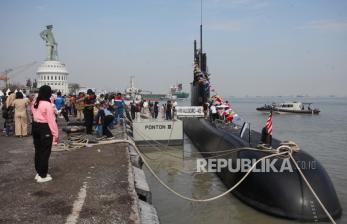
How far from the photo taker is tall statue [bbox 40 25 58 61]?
86.8 metres

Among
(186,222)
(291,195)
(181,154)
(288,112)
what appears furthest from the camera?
(288,112)

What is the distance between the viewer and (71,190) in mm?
6523

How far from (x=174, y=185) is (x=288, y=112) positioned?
51.9m

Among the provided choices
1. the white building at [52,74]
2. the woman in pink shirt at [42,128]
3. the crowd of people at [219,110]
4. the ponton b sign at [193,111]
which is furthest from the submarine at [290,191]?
the white building at [52,74]

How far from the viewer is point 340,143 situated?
24.7 meters

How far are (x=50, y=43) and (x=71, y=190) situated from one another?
87750mm

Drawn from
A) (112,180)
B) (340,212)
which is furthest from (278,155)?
(112,180)

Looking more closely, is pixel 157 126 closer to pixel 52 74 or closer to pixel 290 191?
pixel 290 191

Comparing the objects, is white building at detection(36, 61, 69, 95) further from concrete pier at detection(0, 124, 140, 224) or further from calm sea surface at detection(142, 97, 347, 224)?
concrete pier at detection(0, 124, 140, 224)

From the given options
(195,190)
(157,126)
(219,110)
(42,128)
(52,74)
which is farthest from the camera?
(52,74)

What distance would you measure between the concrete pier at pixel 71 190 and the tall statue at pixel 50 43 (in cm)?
8246

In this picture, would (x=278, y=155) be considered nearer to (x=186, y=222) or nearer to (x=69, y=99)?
(x=186, y=222)

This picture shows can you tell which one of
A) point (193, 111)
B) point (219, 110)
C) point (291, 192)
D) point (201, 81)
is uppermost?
point (201, 81)

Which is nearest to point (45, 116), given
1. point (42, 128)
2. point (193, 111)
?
point (42, 128)
